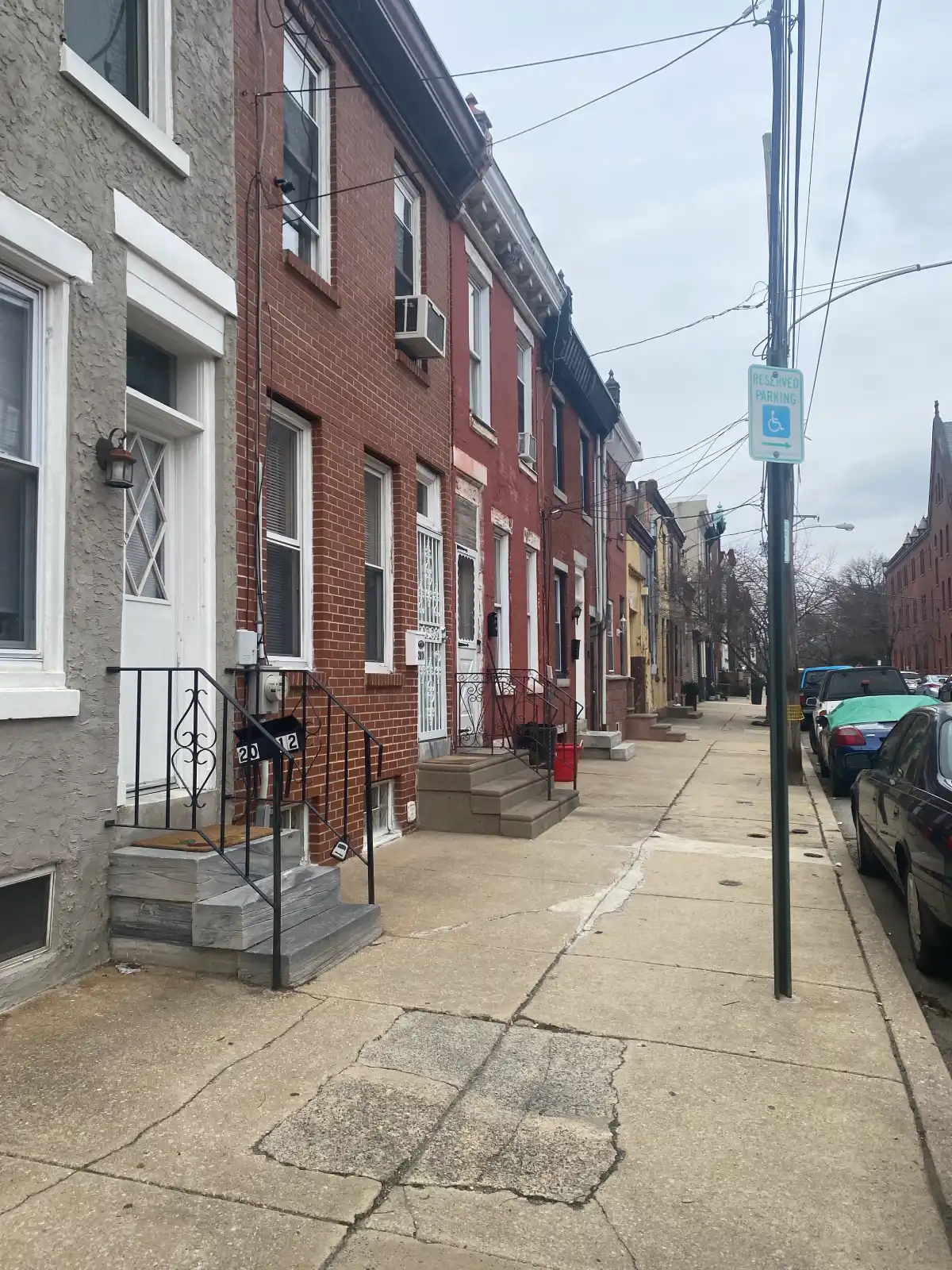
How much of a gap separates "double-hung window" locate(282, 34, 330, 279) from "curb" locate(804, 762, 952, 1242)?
6.19m

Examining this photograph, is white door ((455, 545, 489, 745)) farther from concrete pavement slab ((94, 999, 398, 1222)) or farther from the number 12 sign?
concrete pavement slab ((94, 999, 398, 1222))

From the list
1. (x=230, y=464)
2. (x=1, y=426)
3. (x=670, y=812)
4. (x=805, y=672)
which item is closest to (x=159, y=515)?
(x=230, y=464)

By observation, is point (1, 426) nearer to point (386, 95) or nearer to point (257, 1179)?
point (257, 1179)

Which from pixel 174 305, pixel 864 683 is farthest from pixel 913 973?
pixel 864 683

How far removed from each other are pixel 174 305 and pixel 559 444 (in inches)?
443

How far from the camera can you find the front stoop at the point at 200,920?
15.3 ft

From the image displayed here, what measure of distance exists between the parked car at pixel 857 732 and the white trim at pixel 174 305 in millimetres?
8631

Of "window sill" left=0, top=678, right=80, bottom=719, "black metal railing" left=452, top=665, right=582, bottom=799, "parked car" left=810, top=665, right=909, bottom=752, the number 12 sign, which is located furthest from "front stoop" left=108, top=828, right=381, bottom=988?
"parked car" left=810, top=665, right=909, bottom=752

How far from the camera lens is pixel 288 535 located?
7.17 meters

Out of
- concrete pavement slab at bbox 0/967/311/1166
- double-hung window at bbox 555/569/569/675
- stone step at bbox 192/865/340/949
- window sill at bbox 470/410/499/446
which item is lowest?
concrete pavement slab at bbox 0/967/311/1166

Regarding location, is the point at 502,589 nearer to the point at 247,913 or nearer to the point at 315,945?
the point at 315,945

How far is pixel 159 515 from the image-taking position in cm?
584

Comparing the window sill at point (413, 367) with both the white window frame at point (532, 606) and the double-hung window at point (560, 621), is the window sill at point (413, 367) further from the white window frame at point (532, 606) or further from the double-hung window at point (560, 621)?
the double-hung window at point (560, 621)

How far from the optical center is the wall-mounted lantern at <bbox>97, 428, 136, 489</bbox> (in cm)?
480
